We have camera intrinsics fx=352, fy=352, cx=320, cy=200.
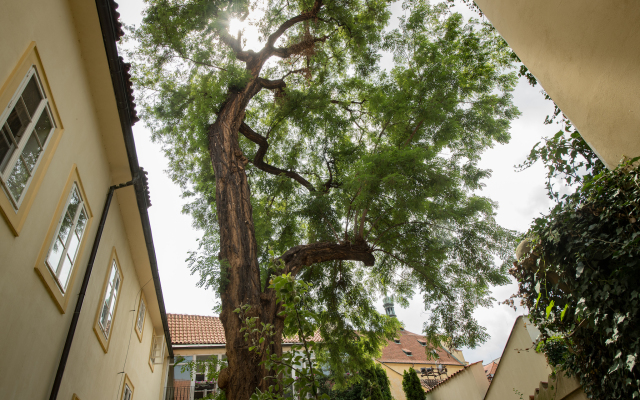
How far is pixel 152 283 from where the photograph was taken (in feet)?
30.0

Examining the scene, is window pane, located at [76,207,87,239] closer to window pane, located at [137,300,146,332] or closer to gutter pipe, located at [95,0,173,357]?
gutter pipe, located at [95,0,173,357]

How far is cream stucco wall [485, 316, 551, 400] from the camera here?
7.92m

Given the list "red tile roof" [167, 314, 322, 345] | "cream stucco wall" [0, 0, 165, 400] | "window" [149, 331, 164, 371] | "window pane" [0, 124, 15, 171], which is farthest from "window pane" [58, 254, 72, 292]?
"red tile roof" [167, 314, 322, 345]

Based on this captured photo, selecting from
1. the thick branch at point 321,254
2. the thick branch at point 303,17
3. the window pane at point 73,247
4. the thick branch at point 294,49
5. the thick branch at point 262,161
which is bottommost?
the window pane at point 73,247

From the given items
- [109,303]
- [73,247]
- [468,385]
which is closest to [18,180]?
[73,247]

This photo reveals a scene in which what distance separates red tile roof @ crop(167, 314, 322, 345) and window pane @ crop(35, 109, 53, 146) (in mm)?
13008

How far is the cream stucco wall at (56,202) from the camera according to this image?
3.17m

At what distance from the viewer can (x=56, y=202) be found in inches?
157

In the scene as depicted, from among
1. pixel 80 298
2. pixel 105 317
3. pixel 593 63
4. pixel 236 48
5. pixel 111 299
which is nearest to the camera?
pixel 593 63

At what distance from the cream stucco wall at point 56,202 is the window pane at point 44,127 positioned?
9.8 inches

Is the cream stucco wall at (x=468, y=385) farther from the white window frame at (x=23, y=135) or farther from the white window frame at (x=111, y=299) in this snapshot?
the white window frame at (x=23, y=135)

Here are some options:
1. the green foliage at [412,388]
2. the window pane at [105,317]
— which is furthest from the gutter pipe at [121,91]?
the green foliage at [412,388]

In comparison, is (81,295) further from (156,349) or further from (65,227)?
(156,349)

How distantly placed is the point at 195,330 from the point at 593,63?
1792cm
